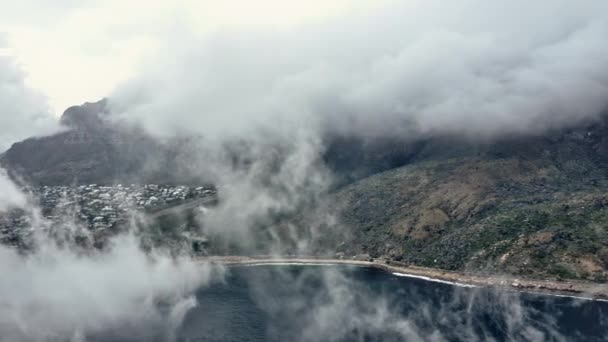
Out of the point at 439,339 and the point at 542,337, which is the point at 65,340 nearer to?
the point at 439,339

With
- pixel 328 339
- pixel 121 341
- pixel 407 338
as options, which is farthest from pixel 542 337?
pixel 121 341

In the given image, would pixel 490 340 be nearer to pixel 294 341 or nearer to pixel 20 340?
pixel 294 341

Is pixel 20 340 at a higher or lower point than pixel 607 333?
higher

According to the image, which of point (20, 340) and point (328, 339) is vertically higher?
point (20, 340)

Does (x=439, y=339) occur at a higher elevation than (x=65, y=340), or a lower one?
lower

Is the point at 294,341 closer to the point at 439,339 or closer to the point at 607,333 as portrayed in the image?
the point at 439,339

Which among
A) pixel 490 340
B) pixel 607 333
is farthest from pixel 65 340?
pixel 607 333

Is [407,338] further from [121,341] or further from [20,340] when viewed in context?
[20,340]

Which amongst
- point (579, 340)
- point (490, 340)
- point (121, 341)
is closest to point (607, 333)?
point (579, 340)
